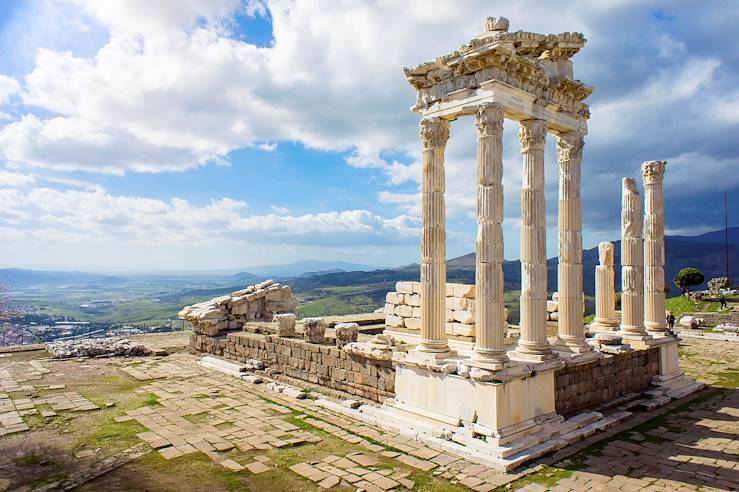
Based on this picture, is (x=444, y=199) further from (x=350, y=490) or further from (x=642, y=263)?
Answer: (x=642, y=263)

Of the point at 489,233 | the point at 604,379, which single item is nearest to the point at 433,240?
the point at 489,233

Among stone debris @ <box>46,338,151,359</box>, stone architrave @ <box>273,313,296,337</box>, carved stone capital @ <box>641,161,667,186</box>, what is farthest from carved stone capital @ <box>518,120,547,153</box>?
stone debris @ <box>46,338,151,359</box>

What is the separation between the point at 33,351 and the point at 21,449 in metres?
13.5

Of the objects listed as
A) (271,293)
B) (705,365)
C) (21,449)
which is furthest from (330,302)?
(21,449)

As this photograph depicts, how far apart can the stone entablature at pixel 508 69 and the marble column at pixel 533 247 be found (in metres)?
1.07

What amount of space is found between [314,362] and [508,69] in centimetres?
958

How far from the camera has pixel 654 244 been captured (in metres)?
16.0

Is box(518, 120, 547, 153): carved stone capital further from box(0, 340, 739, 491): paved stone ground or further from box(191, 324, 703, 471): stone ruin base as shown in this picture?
box(0, 340, 739, 491): paved stone ground

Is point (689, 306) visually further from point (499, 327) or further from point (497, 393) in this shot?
point (497, 393)

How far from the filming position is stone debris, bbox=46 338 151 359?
19469mm

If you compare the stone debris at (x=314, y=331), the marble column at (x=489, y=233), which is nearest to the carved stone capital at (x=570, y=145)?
the marble column at (x=489, y=233)

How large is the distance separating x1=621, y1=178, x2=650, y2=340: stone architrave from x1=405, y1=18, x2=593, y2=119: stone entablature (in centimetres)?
437

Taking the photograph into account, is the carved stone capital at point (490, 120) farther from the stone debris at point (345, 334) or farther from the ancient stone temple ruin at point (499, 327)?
the stone debris at point (345, 334)

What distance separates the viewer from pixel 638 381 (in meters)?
14.1
